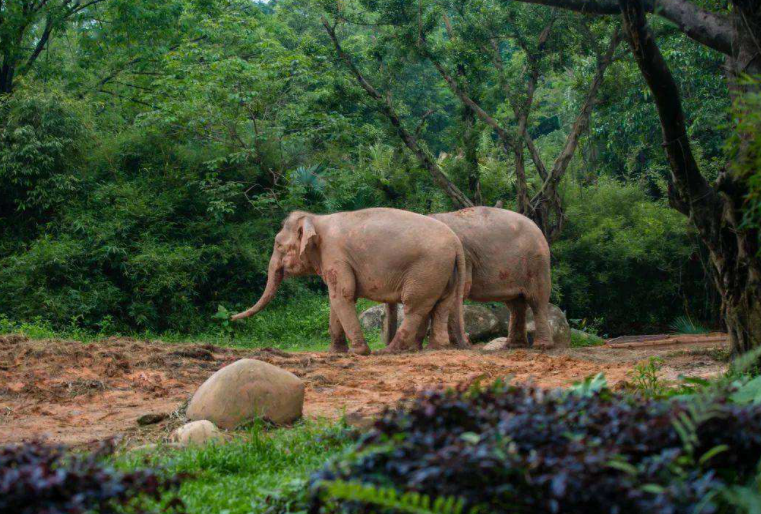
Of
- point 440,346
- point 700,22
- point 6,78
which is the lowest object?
point 440,346

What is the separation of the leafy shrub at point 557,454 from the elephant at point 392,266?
9380mm

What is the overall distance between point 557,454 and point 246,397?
14.2 feet

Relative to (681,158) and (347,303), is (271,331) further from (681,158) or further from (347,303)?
(681,158)

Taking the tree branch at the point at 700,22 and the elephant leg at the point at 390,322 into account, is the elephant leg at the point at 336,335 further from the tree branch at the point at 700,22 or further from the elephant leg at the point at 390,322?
the tree branch at the point at 700,22

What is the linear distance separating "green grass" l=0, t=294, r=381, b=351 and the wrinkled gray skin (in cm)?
286

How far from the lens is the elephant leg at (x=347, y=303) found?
1277cm

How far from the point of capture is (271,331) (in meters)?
18.2

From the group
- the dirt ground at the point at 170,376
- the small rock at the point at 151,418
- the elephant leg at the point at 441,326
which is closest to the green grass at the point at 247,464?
the dirt ground at the point at 170,376

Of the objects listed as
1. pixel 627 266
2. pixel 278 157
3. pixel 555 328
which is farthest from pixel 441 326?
pixel 278 157

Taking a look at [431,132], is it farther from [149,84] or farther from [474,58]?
[474,58]

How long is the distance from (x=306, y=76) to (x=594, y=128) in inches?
353

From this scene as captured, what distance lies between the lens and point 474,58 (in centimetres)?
1878

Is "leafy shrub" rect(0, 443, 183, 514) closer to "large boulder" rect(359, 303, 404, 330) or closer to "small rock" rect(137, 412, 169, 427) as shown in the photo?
"small rock" rect(137, 412, 169, 427)

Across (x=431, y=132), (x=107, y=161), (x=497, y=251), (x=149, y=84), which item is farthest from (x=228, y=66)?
(x=431, y=132)
